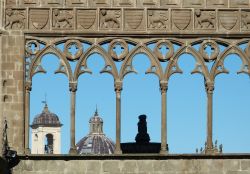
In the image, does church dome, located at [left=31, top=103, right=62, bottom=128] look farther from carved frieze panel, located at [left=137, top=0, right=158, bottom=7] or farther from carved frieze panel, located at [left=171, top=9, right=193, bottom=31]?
carved frieze panel, located at [left=171, top=9, right=193, bottom=31]

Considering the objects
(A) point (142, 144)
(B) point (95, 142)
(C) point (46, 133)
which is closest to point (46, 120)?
(C) point (46, 133)

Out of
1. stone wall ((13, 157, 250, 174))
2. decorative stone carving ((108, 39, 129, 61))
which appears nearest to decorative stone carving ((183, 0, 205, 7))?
decorative stone carving ((108, 39, 129, 61))

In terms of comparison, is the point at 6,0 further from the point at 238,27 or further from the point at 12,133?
the point at 238,27

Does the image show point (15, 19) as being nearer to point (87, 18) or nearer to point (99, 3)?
point (87, 18)

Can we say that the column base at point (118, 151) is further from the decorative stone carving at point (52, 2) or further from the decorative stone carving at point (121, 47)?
the decorative stone carving at point (52, 2)

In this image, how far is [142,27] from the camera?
92.4 ft

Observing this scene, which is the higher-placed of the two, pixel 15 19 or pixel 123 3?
pixel 123 3

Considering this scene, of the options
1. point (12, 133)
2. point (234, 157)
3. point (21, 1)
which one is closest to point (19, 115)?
point (12, 133)

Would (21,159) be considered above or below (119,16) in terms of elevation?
below

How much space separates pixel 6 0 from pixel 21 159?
370 centimetres

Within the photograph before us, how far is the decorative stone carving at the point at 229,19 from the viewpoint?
28312mm

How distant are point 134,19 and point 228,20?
2168 millimetres

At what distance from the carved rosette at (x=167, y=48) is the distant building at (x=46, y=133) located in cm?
6065

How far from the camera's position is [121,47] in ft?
92.1
